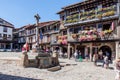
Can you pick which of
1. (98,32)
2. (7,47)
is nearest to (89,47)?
(98,32)

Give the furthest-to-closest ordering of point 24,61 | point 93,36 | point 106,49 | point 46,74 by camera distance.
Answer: point 106,49 → point 93,36 → point 24,61 → point 46,74

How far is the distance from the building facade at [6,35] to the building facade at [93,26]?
31.3 m

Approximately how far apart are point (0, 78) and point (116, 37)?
17462 mm

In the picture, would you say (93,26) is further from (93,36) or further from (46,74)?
(46,74)

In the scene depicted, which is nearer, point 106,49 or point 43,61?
point 43,61

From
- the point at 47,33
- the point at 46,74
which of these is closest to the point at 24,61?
the point at 46,74

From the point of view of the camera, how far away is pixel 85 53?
109ft

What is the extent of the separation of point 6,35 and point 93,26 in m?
39.1

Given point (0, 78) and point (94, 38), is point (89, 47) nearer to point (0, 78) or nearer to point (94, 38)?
point (94, 38)

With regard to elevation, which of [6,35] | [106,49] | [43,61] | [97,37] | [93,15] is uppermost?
[93,15]

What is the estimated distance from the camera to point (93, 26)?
30.7 m

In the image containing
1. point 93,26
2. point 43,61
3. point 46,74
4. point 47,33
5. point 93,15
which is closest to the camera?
point 46,74

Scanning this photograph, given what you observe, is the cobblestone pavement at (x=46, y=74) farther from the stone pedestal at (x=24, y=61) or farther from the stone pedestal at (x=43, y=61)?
the stone pedestal at (x=43, y=61)

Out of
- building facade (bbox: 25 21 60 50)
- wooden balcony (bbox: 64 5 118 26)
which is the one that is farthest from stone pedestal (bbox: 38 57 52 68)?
building facade (bbox: 25 21 60 50)
